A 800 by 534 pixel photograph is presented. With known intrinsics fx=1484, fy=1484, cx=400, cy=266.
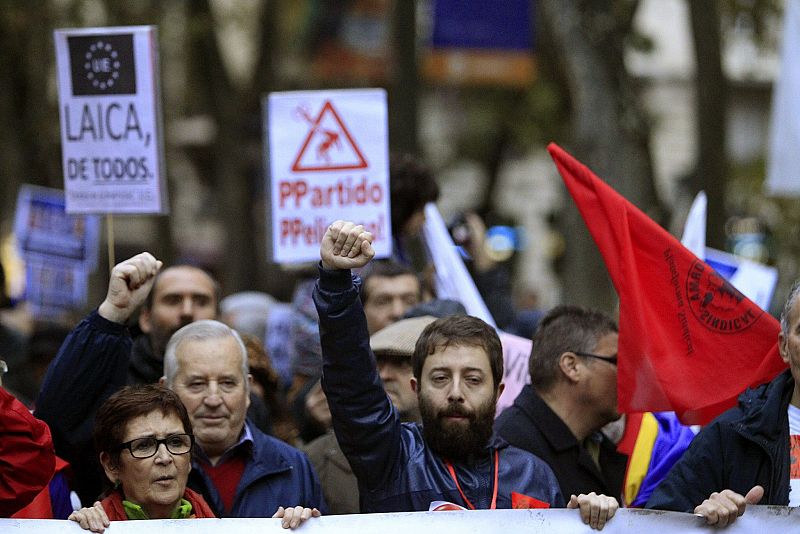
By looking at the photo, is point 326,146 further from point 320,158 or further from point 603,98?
point 603,98

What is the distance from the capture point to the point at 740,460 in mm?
4473

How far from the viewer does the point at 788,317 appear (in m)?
4.61

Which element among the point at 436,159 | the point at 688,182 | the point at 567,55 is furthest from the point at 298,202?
the point at 436,159

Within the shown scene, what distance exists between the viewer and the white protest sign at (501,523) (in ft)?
14.0

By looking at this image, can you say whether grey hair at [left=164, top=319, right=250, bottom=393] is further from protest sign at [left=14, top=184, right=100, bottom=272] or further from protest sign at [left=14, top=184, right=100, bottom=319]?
protest sign at [left=14, top=184, right=100, bottom=272]

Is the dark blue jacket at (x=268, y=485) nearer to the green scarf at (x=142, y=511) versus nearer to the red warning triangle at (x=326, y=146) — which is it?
the green scarf at (x=142, y=511)

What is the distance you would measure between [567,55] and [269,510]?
24.7ft

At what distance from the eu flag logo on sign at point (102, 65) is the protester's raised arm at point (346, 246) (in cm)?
222

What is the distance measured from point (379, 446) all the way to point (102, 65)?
250cm

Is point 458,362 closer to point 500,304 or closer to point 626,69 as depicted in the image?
point 500,304

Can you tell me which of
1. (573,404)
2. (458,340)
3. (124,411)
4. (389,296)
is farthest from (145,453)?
(389,296)

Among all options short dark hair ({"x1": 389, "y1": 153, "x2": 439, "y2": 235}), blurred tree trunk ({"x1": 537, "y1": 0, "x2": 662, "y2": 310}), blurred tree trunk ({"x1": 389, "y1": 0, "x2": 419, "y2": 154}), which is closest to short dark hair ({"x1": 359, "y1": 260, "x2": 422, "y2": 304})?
short dark hair ({"x1": 389, "y1": 153, "x2": 439, "y2": 235})

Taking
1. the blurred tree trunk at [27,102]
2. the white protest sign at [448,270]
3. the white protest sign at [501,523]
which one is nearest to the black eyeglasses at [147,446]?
the white protest sign at [501,523]

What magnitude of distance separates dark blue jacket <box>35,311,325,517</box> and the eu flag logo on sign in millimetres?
1655
